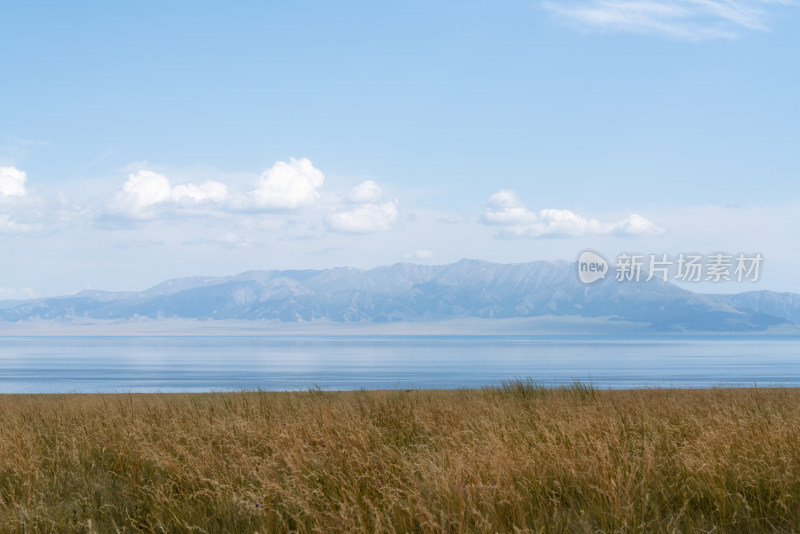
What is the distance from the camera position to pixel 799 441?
8.77 meters

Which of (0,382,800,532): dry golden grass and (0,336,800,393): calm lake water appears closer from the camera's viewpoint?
(0,382,800,532): dry golden grass

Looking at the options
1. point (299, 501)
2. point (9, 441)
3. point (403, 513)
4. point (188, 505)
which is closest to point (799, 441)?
point (403, 513)

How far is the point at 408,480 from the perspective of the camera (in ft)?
24.1

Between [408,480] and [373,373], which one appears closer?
[408,480]

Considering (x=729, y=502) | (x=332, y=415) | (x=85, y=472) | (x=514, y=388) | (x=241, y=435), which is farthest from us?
(x=514, y=388)

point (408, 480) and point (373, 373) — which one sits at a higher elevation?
point (408, 480)

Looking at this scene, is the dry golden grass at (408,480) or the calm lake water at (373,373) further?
the calm lake water at (373,373)

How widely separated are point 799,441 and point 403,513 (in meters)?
4.95

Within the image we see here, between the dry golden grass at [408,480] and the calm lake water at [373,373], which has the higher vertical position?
the dry golden grass at [408,480]

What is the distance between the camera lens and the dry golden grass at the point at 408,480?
663 cm

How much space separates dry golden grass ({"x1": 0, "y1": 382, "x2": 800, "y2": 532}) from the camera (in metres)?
6.63

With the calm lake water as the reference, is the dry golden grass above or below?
above

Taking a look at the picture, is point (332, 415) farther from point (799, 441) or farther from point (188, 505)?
point (799, 441)

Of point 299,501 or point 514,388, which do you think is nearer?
point 299,501
